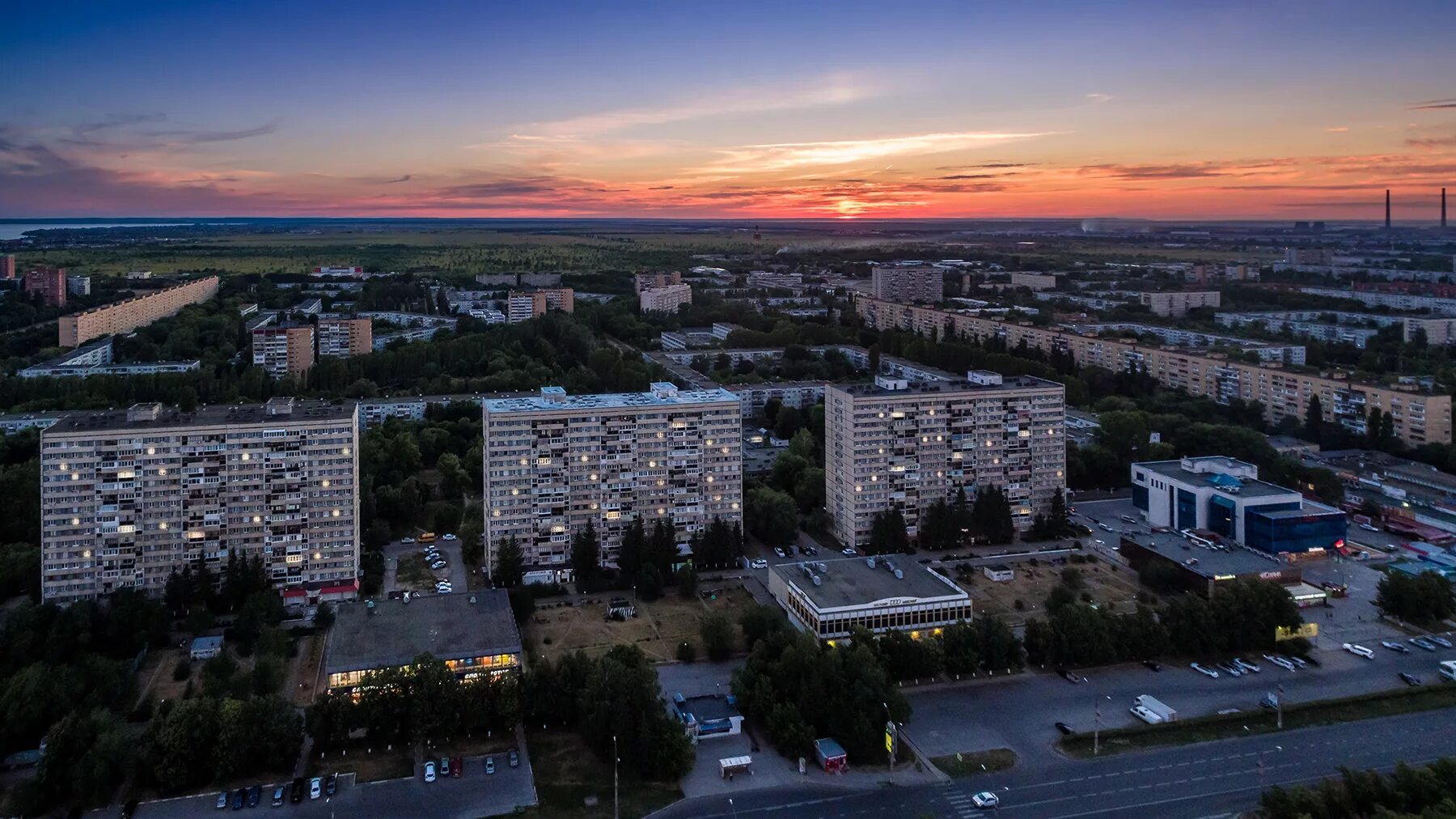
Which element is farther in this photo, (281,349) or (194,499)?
(281,349)

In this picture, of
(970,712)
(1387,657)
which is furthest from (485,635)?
(1387,657)

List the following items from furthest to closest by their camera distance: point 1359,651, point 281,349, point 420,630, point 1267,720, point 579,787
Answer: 1. point 281,349
2. point 1359,651
3. point 420,630
4. point 1267,720
5. point 579,787

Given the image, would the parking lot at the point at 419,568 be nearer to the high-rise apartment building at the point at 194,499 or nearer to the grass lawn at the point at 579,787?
the high-rise apartment building at the point at 194,499

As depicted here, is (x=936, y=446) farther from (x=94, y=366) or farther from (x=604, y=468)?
(x=94, y=366)

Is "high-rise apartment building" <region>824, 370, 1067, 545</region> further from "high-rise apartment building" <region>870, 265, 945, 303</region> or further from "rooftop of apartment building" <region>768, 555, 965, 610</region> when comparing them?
"high-rise apartment building" <region>870, 265, 945, 303</region>

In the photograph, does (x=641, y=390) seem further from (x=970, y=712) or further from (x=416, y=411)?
(x=970, y=712)

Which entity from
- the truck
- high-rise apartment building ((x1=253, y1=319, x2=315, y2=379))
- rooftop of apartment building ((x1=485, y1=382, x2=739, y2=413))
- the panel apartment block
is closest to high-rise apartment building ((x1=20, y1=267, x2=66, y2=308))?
high-rise apartment building ((x1=253, y1=319, x2=315, y2=379))

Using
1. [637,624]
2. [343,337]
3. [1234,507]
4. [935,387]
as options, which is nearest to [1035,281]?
[343,337]
